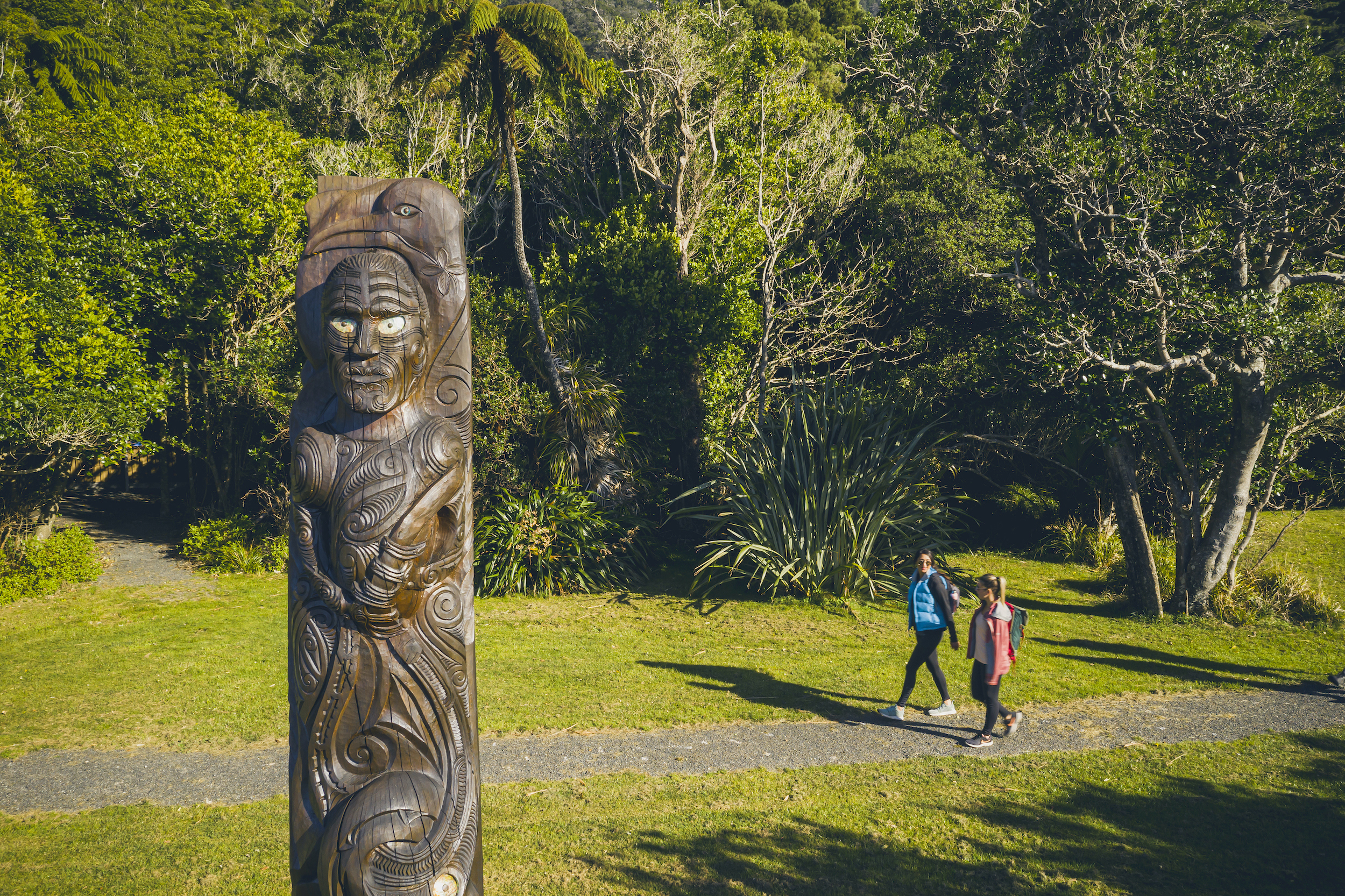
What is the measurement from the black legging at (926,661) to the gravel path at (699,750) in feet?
0.90

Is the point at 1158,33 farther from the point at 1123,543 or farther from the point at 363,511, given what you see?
the point at 363,511

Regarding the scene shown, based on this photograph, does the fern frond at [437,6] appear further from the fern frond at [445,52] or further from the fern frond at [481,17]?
the fern frond at [481,17]

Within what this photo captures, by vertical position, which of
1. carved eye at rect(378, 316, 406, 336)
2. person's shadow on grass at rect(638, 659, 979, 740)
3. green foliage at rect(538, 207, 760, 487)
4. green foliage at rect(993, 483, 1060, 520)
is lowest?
person's shadow on grass at rect(638, 659, 979, 740)

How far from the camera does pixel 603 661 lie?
9.24 metres

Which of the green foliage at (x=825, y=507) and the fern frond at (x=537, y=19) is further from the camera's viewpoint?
the green foliage at (x=825, y=507)

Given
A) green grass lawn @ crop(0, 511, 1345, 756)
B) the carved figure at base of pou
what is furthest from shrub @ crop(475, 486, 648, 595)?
the carved figure at base of pou

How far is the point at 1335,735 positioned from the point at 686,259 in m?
11.7

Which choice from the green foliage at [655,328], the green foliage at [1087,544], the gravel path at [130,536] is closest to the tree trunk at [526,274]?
the green foliage at [655,328]

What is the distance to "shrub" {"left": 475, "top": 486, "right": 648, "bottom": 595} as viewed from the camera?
40.1 feet

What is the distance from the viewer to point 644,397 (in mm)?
15453

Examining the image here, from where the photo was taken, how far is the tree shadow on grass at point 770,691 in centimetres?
770

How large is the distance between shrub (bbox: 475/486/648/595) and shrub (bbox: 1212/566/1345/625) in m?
8.17

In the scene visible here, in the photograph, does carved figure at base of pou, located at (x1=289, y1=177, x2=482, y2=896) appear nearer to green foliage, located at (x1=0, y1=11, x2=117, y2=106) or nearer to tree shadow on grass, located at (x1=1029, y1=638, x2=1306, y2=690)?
tree shadow on grass, located at (x1=1029, y1=638, x2=1306, y2=690)

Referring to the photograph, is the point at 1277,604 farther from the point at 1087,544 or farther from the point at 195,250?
the point at 195,250
